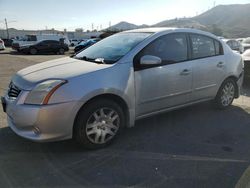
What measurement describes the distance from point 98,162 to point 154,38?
208 centimetres

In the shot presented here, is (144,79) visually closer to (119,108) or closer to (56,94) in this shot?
(119,108)

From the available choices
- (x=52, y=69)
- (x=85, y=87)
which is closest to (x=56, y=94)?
(x=85, y=87)

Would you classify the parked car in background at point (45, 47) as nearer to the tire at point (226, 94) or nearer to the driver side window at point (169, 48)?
the tire at point (226, 94)

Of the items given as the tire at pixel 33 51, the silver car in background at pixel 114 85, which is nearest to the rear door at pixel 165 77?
the silver car in background at pixel 114 85

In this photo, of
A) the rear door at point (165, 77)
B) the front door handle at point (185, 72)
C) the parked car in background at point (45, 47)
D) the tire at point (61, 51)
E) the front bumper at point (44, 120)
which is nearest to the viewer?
the front bumper at point (44, 120)

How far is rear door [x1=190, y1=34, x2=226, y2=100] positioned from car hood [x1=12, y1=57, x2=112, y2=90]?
5.92 feet

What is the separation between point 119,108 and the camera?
3.78 metres

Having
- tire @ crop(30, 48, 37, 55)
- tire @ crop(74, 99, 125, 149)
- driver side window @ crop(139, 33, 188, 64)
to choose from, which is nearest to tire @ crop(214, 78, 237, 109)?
driver side window @ crop(139, 33, 188, 64)

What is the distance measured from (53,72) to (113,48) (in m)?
1.14

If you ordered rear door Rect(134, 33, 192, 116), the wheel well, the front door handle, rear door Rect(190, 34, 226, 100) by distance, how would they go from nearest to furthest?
the wheel well, rear door Rect(134, 33, 192, 116), the front door handle, rear door Rect(190, 34, 226, 100)

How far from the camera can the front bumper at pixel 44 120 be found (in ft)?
10.5

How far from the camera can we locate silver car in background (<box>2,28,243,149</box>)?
10.8ft

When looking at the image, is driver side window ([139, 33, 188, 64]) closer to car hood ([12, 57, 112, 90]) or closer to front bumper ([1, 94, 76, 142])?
car hood ([12, 57, 112, 90])

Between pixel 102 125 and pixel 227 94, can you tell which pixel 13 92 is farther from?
pixel 227 94
